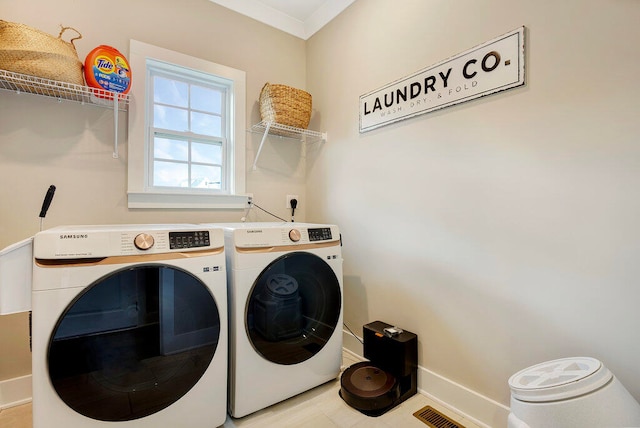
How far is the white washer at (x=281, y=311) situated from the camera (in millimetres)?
1506

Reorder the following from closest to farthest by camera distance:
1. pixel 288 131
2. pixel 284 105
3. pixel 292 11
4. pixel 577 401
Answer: pixel 577 401 < pixel 284 105 < pixel 288 131 < pixel 292 11

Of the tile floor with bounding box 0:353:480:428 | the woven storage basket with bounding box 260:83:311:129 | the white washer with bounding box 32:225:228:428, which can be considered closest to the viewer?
the white washer with bounding box 32:225:228:428

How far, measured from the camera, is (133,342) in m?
1.25

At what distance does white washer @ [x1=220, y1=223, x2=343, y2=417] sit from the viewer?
1506 millimetres

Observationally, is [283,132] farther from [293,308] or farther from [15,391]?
[15,391]

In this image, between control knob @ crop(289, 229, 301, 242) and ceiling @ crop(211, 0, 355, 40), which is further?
ceiling @ crop(211, 0, 355, 40)

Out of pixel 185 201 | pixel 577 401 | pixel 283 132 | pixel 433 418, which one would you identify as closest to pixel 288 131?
pixel 283 132

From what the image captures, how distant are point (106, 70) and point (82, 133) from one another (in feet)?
1.38

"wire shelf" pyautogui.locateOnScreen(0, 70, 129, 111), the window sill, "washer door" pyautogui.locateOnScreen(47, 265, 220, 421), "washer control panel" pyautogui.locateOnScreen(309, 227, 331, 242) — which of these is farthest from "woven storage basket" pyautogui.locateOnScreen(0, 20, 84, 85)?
"washer control panel" pyautogui.locateOnScreen(309, 227, 331, 242)

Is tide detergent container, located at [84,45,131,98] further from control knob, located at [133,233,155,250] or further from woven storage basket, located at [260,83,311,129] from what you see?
control knob, located at [133,233,155,250]

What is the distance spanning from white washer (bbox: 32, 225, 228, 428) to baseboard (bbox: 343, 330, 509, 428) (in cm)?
113

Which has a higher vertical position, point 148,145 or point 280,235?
point 148,145

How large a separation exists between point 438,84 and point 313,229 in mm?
1073

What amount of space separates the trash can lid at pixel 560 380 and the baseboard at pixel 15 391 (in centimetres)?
242
